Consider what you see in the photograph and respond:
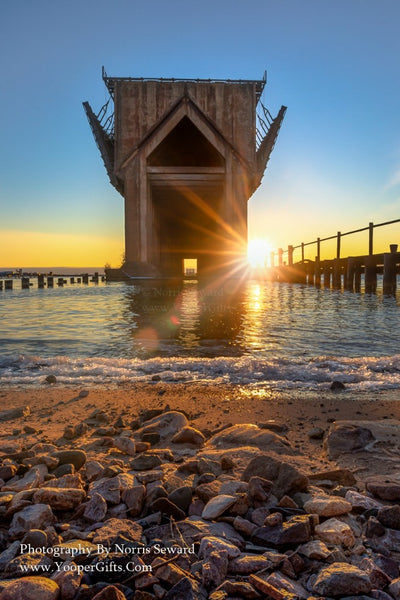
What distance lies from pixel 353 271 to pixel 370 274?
281cm

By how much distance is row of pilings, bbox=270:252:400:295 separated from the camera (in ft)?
66.1

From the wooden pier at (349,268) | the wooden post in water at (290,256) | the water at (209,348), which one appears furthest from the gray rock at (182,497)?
the wooden post in water at (290,256)

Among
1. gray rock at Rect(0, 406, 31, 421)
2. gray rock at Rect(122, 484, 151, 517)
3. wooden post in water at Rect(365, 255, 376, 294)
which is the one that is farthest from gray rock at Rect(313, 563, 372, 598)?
wooden post in water at Rect(365, 255, 376, 294)

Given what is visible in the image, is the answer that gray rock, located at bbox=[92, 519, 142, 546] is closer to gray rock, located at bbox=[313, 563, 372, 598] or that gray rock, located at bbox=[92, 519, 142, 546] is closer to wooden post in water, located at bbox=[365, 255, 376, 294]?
gray rock, located at bbox=[313, 563, 372, 598]

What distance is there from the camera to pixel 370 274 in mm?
22500

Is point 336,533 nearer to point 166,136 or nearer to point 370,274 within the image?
point 370,274

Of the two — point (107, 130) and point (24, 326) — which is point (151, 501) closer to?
point (24, 326)

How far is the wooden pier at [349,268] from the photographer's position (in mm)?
19970

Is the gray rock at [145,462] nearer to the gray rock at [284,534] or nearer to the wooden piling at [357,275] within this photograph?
the gray rock at [284,534]

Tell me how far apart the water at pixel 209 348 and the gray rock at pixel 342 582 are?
345 cm

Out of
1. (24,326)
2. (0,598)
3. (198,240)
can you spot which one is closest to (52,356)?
(24,326)

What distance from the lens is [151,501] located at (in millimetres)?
2080

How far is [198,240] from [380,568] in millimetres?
41928

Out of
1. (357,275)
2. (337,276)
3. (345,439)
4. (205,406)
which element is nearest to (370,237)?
(357,275)
